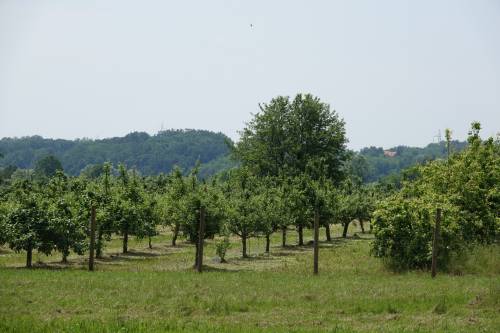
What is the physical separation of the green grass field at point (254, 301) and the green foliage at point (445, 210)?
153 cm

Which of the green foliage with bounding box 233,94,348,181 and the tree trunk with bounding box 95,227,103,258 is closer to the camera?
the tree trunk with bounding box 95,227,103,258

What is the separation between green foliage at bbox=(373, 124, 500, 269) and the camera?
2648cm


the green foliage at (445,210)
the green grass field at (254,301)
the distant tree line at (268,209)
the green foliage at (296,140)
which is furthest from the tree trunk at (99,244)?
the green foliage at (296,140)

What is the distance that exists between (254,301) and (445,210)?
1442 centimetres

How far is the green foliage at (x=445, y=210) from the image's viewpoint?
26.5 meters

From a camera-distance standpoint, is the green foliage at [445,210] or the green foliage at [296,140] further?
the green foliage at [296,140]

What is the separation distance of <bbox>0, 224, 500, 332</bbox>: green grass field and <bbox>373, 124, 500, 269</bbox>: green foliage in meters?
1.53

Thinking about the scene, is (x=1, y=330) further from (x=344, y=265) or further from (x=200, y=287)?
(x=344, y=265)

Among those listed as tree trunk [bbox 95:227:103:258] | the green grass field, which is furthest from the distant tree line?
the green grass field

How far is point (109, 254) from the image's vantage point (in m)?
39.4

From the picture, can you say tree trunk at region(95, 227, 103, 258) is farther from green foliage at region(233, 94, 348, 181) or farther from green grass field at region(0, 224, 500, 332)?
green foliage at region(233, 94, 348, 181)

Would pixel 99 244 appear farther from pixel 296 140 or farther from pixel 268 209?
pixel 296 140

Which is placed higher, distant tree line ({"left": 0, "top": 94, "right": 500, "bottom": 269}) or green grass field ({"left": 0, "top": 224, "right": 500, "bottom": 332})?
distant tree line ({"left": 0, "top": 94, "right": 500, "bottom": 269})

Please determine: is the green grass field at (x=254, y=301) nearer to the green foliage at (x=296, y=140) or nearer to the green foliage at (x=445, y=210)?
the green foliage at (x=445, y=210)
